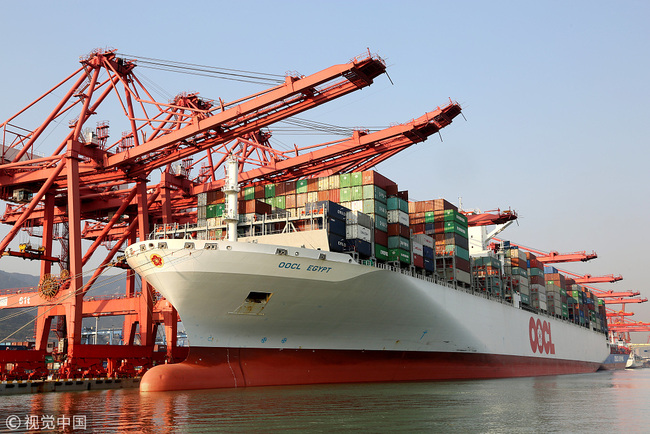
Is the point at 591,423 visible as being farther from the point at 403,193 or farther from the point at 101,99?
the point at 101,99

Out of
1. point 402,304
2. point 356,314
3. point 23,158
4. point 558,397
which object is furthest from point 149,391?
point 23,158

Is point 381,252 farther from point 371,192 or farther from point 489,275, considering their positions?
point 489,275

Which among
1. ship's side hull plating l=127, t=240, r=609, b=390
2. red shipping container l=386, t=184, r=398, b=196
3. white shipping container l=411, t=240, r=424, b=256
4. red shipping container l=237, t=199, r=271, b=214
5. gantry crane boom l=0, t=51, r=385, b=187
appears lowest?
ship's side hull plating l=127, t=240, r=609, b=390

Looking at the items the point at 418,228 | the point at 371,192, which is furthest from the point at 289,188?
the point at 418,228

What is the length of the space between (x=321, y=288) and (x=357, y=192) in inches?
262

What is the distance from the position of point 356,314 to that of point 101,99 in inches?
743

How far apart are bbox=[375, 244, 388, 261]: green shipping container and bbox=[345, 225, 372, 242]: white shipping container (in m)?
0.79

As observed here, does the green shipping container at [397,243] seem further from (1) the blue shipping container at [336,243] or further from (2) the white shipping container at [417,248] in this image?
(1) the blue shipping container at [336,243]

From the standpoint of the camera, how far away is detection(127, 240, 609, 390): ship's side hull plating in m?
24.9

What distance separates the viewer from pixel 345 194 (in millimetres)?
31078

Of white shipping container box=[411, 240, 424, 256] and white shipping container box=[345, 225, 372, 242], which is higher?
Result: white shipping container box=[345, 225, 372, 242]

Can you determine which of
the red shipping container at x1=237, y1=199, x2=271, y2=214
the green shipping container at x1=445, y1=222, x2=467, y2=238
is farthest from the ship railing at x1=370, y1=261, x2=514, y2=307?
the red shipping container at x1=237, y1=199, x2=271, y2=214

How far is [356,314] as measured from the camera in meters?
28.2

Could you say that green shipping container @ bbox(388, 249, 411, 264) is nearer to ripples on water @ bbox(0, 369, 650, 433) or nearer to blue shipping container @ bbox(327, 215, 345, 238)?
blue shipping container @ bbox(327, 215, 345, 238)
